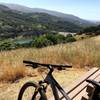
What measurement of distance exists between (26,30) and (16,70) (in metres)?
141

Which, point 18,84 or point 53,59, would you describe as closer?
point 18,84

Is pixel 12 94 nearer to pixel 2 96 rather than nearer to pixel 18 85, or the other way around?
pixel 2 96

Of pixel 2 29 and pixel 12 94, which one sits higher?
pixel 12 94

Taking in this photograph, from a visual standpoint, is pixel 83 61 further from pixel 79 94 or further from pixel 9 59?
pixel 79 94

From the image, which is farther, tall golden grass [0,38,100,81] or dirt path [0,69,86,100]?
tall golden grass [0,38,100,81]

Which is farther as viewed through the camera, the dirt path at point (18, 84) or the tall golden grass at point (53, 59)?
the tall golden grass at point (53, 59)

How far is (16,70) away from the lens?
7449 millimetres

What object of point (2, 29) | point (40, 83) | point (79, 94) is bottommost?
point (2, 29)

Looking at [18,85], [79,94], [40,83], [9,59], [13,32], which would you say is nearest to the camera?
[40,83]

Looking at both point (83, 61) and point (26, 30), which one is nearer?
point (83, 61)

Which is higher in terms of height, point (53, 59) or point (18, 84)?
point (18, 84)

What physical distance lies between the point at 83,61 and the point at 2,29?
461ft

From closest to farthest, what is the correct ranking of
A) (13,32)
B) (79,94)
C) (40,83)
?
(40,83) < (79,94) < (13,32)

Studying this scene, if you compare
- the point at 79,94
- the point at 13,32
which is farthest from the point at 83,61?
the point at 13,32
